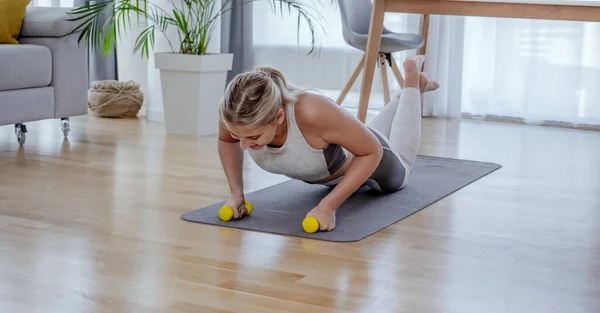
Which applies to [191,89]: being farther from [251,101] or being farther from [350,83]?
[251,101]

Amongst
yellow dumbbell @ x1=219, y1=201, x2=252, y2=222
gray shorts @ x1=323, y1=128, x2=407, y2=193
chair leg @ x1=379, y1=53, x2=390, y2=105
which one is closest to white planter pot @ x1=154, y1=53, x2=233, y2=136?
chair leg @ x1=379, y1=53, x2=390, y2=105

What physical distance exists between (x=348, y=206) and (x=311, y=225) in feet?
1.19

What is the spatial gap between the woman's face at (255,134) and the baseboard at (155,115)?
2728mm

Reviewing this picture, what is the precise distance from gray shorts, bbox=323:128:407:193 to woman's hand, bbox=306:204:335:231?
31cm

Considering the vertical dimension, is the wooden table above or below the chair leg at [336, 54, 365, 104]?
above

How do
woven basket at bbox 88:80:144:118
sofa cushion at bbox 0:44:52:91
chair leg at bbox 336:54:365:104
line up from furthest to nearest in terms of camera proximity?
woven basket at bbox 88:80:144:118
chair leg at bbox 336:54:365:104
sofa cushion at bbox 0:44:52:91

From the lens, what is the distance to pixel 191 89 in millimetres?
4363

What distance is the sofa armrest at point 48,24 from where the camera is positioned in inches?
158

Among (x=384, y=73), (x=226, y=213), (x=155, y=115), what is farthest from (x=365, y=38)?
(x=226, y=213)

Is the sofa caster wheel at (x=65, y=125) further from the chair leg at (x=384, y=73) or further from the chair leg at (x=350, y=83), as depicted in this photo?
the chair leg at (x=384, y=73)

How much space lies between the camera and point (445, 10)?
3967 millimetres

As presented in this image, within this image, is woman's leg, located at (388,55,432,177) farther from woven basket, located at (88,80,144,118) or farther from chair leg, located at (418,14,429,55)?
woven basket, located at (88,80,144,118)

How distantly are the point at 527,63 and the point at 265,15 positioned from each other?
163 cm

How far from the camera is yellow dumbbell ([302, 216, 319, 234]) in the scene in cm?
248
